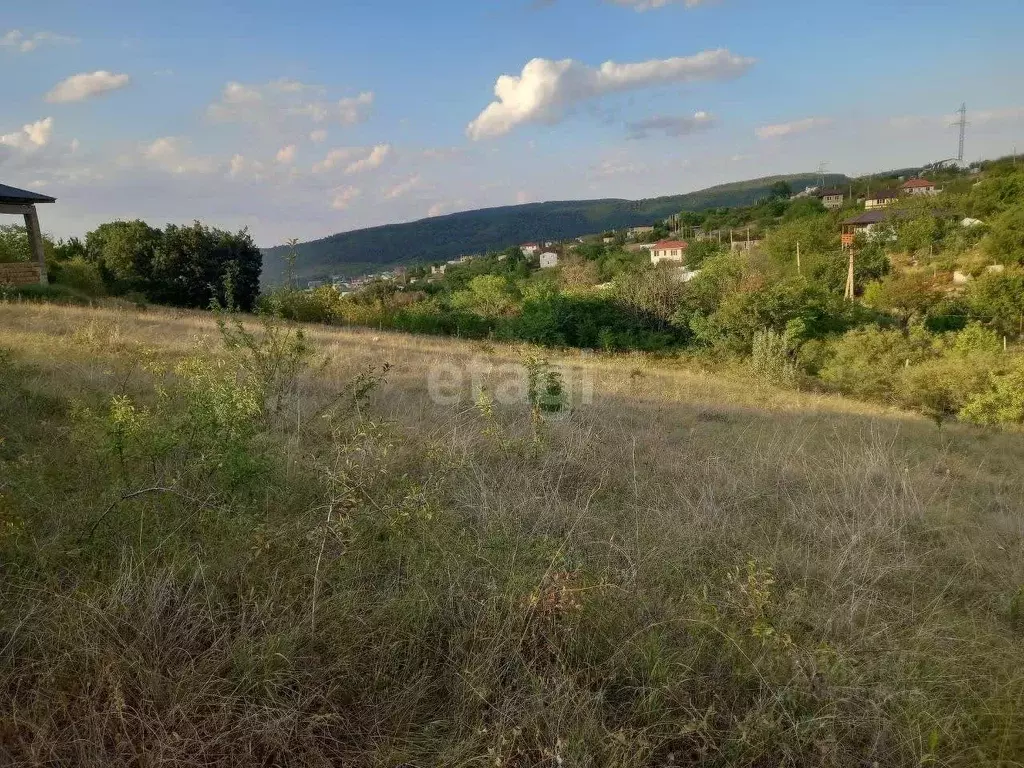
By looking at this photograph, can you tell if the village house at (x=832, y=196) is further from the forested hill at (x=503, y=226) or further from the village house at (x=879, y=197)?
the forested hill at (x=503, y=226)

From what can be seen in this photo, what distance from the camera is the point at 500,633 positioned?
178 centimetres

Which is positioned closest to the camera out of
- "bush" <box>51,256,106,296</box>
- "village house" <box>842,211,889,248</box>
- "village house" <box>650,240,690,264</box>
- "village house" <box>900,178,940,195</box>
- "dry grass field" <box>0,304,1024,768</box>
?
"dry grass field" <box>0,304,1024,768</box>

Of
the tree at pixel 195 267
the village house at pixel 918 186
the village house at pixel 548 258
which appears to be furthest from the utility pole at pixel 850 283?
the village house at pixel 918 186

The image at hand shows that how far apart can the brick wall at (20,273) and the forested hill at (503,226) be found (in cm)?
2828

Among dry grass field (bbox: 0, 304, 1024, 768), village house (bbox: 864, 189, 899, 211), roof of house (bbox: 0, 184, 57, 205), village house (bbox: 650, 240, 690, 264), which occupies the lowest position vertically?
dry grass field (bbox: 0, 304, 1024, 768)

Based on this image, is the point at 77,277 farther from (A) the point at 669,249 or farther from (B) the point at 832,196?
(B) the point at 832,196

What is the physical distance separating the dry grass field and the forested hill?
1634 inches

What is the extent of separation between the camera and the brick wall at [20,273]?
1301cm

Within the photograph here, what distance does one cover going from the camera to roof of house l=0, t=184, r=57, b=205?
12.1m

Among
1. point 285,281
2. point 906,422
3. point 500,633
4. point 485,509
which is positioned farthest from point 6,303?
point 906,422

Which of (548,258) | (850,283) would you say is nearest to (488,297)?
(850,283)

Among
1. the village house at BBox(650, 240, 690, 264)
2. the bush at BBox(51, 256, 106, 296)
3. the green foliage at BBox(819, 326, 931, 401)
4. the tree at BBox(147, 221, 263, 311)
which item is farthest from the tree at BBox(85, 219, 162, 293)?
the village house at BBox(650, 240, 690, 264)

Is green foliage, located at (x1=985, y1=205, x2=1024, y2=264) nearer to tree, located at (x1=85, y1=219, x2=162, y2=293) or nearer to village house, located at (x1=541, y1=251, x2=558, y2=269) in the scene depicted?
village house, located at (x1=541, y1=251, x2=558, y2=269)

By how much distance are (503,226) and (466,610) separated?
268 feet
